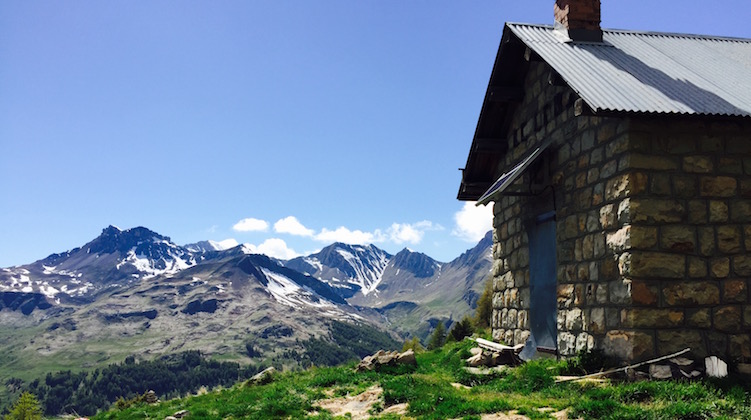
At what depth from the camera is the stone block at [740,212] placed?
438 inches

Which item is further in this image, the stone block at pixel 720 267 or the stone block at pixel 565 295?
the stone block at pixel 565 295

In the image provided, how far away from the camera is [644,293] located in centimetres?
1076

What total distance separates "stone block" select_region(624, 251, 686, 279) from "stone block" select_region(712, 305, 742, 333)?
95 cm

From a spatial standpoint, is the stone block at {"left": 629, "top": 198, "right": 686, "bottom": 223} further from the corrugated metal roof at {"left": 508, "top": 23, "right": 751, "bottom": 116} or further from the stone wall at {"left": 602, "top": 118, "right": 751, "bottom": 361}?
the corrugated metal roof at {"left": 508, "top": 23, "right": 751, "bottom": 116}

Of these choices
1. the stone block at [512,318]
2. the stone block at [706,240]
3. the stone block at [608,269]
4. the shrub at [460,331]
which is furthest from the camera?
the shrub at [460,331]

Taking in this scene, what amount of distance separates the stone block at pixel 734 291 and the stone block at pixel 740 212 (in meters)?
1.20

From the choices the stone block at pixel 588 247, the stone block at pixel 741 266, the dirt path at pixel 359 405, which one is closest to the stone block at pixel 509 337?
the stone block at pixel 588 247

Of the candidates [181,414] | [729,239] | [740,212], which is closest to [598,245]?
[729,239]

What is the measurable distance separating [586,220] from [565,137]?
2.42 m

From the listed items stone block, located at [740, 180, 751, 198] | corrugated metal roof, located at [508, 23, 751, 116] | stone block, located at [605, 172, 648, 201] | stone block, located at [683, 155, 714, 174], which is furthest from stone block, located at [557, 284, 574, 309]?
corrugated metal roof, located at [508, 23, 751, 116]

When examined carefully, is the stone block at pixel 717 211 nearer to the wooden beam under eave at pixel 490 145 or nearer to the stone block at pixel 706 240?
the stone block at pixel 706 240

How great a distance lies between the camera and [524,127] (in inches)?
673

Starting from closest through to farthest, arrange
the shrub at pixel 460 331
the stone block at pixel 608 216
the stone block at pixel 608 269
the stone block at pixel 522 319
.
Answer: the stone block at pixel 608 269 → the stone block at pixel 608 216 → the stone block at pixel 522 319 → the shrub at pixel 460 331

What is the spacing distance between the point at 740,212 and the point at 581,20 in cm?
715
